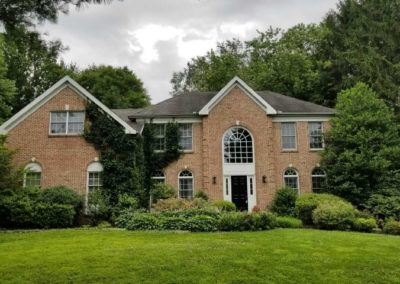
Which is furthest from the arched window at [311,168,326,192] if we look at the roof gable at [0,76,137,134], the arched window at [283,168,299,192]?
the roof gable at [0,76,137,134]

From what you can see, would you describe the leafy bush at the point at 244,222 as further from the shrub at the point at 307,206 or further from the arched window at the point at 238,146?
the arched window at the point at 238,146

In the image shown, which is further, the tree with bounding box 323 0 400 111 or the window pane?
the tree with bounding box 323 0 400 111

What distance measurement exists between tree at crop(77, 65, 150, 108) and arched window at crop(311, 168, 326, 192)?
2488 centimetres

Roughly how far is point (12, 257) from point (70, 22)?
6477 millimetres

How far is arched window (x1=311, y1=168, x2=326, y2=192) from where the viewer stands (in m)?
23.0

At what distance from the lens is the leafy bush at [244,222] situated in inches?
598

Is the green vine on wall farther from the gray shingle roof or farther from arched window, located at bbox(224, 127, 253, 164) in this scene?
arched window, located at bbox(224, 127, 253, 164)

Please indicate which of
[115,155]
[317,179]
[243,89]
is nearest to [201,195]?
[115,155]

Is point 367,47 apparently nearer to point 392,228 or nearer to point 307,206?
point 307,206

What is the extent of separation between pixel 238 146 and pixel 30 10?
17270 millimetres

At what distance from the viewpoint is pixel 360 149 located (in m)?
21.1

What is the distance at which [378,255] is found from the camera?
1018 cm

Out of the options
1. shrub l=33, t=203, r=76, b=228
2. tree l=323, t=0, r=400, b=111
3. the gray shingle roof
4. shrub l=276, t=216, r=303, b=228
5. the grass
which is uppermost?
tree l=323, t=0, r=400, b=111

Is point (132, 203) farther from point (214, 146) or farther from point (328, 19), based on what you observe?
point (328, 19)
